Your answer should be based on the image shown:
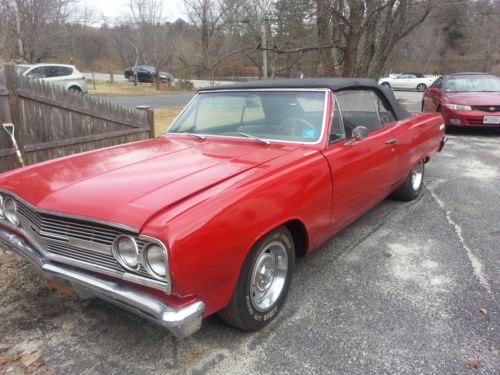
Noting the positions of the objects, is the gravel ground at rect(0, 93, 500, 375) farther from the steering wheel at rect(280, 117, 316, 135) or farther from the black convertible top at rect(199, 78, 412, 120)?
the black convertible top at rect(199, 78, 412, 120)

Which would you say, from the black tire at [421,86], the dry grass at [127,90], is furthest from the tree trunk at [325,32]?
the black tire at [421,86]

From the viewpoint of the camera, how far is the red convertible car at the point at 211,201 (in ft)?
6.81

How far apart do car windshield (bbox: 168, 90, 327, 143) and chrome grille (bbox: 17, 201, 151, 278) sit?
168 cm

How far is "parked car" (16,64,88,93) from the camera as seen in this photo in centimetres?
1570

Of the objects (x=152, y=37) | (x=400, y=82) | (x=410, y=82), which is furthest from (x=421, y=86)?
(x=152, y=37)

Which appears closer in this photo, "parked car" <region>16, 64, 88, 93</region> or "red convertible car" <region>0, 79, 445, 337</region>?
"red convertible car" <region>0, 79, 445, 337</region>

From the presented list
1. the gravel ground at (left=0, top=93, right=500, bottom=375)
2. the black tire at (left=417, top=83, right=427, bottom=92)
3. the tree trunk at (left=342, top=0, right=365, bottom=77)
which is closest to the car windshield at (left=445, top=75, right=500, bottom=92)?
the tree trunk at (left=342, top=0, right=365, bottom=77)

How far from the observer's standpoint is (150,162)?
301 centimetres

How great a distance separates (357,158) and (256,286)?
1.50m

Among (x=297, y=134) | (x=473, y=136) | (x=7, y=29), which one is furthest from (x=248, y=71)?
(x=297, y=134)

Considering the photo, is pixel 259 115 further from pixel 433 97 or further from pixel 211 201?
pixel 433 97

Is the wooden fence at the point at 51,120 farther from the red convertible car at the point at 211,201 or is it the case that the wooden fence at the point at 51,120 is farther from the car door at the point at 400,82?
the car door at the point at 400,82

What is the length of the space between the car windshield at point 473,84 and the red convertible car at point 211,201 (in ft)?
23.9

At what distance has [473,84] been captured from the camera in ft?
33.3
